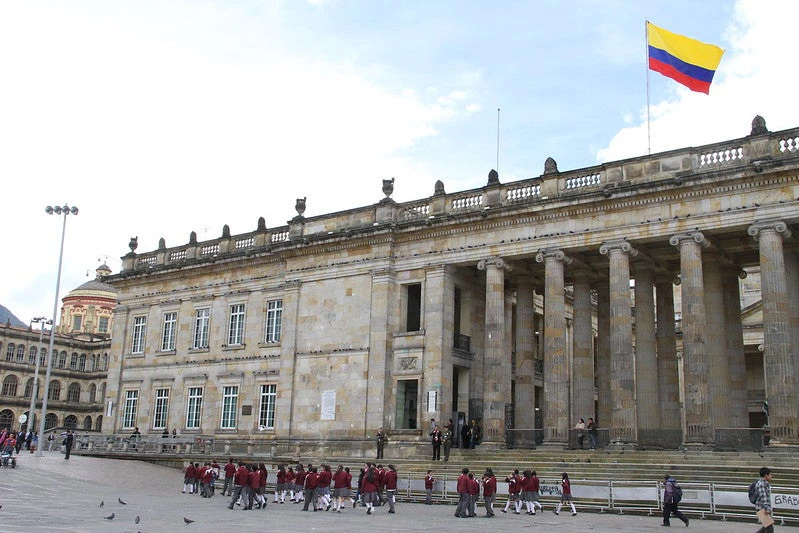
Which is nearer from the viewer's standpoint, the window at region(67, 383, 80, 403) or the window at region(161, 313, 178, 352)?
the window at region(161, 313, 178, 352)

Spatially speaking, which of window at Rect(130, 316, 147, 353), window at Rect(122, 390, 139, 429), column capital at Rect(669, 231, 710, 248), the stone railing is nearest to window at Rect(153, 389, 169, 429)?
window at Rect(122, 390, 139, 429)

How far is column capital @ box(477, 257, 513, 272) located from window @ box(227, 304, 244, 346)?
1427 cm

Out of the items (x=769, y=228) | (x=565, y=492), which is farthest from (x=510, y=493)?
(x=769, y=228)

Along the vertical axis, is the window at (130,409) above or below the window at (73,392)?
below

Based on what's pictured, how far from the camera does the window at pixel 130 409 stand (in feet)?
147

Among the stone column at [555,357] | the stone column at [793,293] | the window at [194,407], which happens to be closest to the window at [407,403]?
the stone column at [555,357]

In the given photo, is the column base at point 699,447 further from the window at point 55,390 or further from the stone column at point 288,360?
the window at point 55,390

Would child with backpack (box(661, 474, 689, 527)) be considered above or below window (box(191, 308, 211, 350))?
below

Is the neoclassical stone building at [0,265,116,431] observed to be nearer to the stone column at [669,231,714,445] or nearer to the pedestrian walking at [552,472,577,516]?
the stone column at [669,231,714,445]

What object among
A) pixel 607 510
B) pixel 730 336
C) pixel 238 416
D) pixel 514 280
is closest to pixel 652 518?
pixel 607 510

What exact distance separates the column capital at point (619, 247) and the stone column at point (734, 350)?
15.6ft

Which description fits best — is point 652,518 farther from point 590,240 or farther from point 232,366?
point 232,366

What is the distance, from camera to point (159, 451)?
128ft

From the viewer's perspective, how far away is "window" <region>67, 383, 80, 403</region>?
98.7 m
